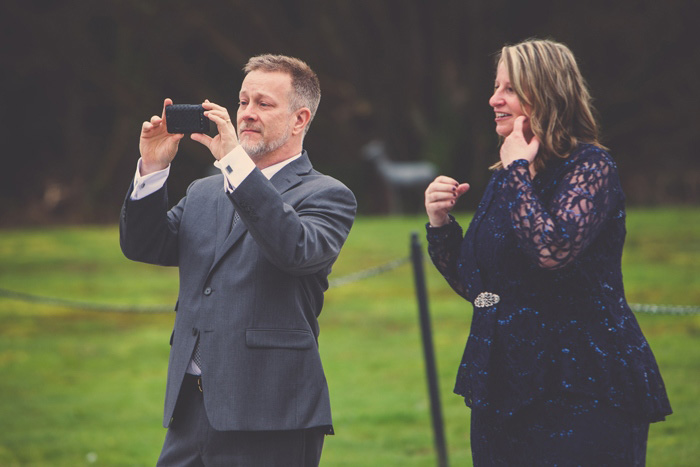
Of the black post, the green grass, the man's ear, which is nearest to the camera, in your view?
the man's ear

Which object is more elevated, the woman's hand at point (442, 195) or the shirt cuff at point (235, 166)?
the shirt cuff at point (235, 166)

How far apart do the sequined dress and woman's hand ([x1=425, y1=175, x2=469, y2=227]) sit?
0.24 m

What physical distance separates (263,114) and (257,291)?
0.63 m

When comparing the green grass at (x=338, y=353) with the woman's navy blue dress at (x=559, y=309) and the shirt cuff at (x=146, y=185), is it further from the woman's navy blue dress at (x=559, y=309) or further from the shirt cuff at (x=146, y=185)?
the shirt cuff at (x=146, y=185)

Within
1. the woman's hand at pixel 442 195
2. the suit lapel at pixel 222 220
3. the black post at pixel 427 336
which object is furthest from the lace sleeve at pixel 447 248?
the black post at pixel 427 336

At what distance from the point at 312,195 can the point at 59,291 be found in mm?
9952

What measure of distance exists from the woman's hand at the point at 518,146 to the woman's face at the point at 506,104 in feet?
0.11

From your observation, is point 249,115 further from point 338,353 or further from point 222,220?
point 338,353

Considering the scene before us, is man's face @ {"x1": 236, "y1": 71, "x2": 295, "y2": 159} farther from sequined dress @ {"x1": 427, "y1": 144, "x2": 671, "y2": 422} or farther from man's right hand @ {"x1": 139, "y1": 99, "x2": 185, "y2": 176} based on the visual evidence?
sequined dress @ {"x1": 427, "y1": 144, "x2": 671, "y2": 422}

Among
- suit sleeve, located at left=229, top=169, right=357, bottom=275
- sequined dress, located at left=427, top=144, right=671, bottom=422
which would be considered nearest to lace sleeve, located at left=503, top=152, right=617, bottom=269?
sequined dress, located at left=427, top=144, right=671, bottom=422

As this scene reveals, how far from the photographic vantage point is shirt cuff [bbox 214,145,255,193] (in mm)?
3074

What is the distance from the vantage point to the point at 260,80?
339cm

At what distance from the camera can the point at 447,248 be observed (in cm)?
350

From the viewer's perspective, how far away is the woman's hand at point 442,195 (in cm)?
337
